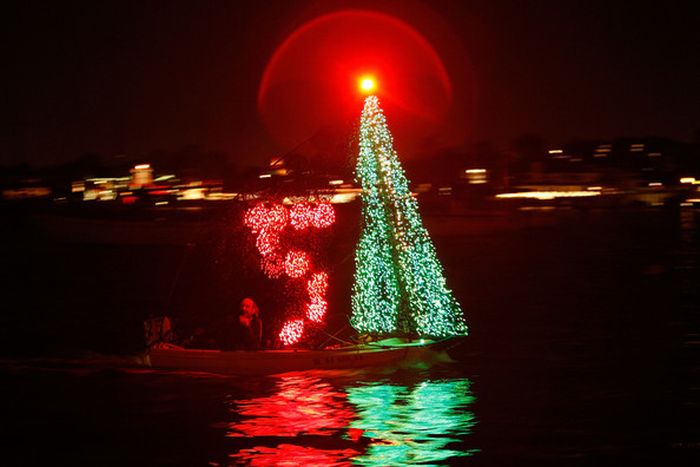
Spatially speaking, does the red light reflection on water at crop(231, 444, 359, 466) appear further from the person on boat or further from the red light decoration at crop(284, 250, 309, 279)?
the red light decoration at crop(284, 250, 309, 279)

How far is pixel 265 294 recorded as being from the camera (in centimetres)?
2030

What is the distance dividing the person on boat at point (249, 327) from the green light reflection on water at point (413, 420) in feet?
7.26

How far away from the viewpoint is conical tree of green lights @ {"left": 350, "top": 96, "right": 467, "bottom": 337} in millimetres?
19562

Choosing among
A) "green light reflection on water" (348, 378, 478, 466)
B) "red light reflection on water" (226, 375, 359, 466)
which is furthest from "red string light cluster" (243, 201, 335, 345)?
"green light reflection on water" (348, 378, 478, 466)

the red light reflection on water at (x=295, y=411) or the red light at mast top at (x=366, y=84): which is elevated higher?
the red light at mast top at (x=366, y=84)

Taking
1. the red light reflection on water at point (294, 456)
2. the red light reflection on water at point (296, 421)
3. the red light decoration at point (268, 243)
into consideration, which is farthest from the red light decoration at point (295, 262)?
the red light reflection on water at point (294, 456)

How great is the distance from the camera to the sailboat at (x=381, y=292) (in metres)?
19.5

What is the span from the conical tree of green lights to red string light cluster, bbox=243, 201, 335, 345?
3.05 feet

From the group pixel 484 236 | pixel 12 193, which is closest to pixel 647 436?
pixel 484 236

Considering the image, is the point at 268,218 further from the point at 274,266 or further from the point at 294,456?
the point at 294,456

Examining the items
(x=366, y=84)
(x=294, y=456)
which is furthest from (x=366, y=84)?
(x=294, y=456)

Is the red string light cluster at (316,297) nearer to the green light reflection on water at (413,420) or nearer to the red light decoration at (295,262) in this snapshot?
the red light decoration at (295,262)

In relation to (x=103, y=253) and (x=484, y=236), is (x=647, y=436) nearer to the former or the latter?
(x=103, y=253)

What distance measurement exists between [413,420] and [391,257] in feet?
13.4
